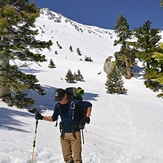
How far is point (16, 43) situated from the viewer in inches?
663

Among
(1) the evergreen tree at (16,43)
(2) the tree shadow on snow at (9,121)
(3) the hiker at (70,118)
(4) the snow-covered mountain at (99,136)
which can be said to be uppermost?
(1) the evergreen tree at (16,43)

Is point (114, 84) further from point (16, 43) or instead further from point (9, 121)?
point (9, 121)

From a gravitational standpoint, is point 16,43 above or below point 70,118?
above

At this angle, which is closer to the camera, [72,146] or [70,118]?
[70,118]

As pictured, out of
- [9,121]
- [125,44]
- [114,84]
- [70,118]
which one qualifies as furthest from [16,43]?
[125,44]

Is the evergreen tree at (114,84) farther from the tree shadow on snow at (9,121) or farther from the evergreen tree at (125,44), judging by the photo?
the tree shadow on snow at (9,121)

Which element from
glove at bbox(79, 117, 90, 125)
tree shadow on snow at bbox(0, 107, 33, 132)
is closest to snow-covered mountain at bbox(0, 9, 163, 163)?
tree shadow on snow at bbox(0, 107, 33, 132)

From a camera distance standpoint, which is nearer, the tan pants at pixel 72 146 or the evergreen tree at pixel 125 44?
the tan pants at pixel 72 146

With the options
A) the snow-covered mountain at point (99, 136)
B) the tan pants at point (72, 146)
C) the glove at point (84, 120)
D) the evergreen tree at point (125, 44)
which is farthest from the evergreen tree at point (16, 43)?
the evergreen tree at point (125, 44)

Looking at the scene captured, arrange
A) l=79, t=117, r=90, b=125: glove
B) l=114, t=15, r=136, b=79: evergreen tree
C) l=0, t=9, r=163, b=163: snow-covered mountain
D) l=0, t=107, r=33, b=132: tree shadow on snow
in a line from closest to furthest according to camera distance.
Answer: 1. l=79, t=117, r=90, b=125: glove
2. l=0, t=9, r=163, b=163: snow-covered mountain
3. l=0, t=107, r=33, b=132: tree shadow on snow
4. l=114, t=15, r=136, b=79: evergreen tree

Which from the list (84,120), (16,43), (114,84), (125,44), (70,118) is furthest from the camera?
(125,44)

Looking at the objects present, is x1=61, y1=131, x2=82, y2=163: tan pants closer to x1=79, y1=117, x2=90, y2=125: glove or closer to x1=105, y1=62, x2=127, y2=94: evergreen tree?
x1=79, y1=117, x2=90, y2=125: glove

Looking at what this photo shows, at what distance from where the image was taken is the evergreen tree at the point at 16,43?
15.7m

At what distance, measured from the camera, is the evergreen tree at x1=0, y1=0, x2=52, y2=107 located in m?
15.7
